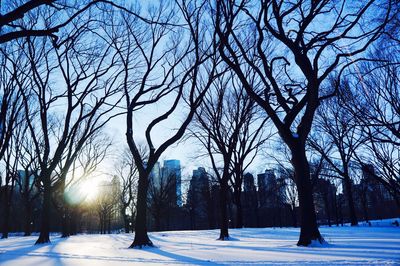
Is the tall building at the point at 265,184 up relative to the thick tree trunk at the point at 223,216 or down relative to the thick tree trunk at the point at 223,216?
up

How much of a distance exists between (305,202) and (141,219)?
657 centimetres

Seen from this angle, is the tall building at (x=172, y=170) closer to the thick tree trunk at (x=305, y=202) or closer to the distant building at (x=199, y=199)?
the distant building at (x=199, y=199)

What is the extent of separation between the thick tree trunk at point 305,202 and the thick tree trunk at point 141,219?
591 centimetres

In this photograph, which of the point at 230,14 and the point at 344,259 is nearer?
the point at 344,259

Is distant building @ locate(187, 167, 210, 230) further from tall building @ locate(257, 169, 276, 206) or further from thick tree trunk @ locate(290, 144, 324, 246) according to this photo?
thick tree trunk @ locate(290, 144, 324, 246)

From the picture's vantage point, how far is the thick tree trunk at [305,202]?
32.5ft

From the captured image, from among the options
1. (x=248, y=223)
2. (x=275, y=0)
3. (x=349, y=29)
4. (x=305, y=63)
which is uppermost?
(x=275, y=0)

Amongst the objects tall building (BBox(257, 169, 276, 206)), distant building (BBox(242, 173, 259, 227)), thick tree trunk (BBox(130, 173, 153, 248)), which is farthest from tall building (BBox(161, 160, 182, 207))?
thick tree trunk (BBox(130, 173, 153, 248))

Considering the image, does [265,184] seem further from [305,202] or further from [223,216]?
[305,202]

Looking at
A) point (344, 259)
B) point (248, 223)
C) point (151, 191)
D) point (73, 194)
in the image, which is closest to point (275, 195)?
point (248, 223)

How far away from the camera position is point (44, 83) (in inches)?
704

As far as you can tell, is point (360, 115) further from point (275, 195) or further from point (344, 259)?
point (275, 195)

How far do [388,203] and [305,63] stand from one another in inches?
2830

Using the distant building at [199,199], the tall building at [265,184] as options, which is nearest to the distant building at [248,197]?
the tall building at [265,184]
